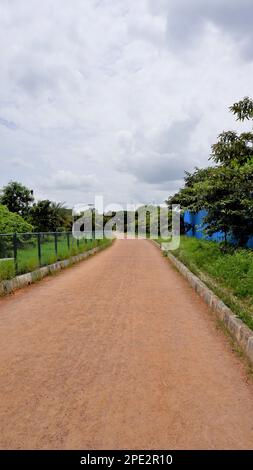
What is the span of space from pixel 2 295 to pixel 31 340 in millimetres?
3643

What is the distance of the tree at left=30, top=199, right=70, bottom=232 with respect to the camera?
32.0m

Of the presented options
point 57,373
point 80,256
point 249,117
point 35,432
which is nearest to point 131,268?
point 80,256

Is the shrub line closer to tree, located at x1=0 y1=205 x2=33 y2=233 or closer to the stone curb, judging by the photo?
the stone curb

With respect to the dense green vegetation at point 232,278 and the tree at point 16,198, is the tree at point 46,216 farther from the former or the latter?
the dense green vegetation at point 232,278

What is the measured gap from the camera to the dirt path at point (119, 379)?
9.88ft

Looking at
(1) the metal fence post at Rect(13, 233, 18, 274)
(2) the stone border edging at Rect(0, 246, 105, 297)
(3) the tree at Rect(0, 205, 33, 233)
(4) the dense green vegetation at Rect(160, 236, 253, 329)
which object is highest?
(3) the tree at Rect(0, 205, 33, 233)

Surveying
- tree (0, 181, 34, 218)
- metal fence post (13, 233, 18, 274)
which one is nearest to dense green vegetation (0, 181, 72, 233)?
tree (0, 181, 34, 218)

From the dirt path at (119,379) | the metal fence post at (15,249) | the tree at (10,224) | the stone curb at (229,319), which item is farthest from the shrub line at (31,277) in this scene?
the tree at (10,224)

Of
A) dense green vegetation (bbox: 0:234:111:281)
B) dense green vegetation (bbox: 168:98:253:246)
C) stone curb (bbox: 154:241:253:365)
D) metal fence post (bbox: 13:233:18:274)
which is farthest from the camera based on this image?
dense green vegetation (bbox: 168:98:253:246)

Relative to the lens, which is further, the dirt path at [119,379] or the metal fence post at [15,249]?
the metal fence post at [15,249]

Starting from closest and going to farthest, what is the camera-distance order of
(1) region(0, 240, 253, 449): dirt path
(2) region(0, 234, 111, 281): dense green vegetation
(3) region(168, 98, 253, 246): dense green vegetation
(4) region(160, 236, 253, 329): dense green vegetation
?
1. (1) region(0, 240, 253, 449): dirt path
2. (4) region(160, 236, 253, 329): dense green vegetation
3. (2) region(0, 234, 111, 281): dense green vegetation
4. (3) region(168, 98, 253, 246): dense green vegetation

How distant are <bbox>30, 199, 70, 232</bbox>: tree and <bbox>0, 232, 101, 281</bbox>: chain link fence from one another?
16407mm

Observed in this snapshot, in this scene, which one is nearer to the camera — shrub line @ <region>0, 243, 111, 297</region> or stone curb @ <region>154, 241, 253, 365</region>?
stone curb @ <region>154, 241, 253, 365</region>

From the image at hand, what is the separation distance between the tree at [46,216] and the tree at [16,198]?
786 mm
